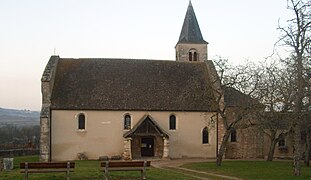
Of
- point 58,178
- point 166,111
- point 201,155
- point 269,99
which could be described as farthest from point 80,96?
point 58,178

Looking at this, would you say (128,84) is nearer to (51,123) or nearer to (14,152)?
(51,123)

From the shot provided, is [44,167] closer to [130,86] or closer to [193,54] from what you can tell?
[130,86]

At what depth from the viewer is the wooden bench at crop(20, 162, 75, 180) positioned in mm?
20875

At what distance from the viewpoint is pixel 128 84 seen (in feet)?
147

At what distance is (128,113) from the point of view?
141 feet

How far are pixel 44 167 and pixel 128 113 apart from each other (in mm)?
21934

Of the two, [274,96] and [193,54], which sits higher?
[193,54]

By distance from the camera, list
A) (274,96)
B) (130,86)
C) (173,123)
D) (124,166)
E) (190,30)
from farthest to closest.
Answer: (190,30) → (130,86) → (173,123) → (274,96) → (124,166)

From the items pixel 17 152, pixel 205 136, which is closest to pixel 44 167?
pixel 205 136

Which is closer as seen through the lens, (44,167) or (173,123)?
(44,167)

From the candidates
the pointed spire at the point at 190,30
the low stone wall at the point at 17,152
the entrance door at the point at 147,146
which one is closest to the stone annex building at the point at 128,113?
the entrance door at the point at 147,146

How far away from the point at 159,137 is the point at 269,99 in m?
12.0

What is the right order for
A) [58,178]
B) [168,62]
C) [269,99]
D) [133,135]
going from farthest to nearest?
[168,62]
[133,135]
[269,99]
[58,178]

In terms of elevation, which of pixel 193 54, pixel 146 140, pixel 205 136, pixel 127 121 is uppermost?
pixel 193 54
